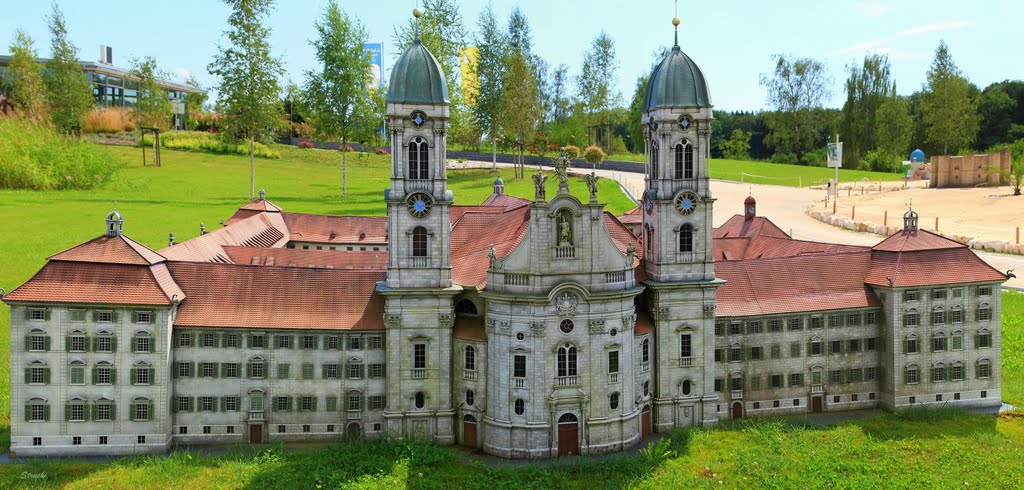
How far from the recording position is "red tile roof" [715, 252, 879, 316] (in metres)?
58.9

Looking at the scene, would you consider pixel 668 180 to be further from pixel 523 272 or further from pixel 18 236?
pixel 18 236

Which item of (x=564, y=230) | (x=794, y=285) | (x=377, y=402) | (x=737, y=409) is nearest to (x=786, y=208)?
(x=794, y=285)

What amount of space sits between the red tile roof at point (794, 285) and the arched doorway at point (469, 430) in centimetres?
1728

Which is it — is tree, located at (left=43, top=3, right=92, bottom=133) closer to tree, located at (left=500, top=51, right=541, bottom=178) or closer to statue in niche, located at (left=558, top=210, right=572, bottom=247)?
tree, located at (left=500, top=51, right=541, bottom=178)

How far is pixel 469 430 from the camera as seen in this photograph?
53.7 m

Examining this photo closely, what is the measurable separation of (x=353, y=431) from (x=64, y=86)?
131 meters

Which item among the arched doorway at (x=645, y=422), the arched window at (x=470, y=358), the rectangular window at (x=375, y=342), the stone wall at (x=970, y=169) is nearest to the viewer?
the arched window at (x=470, y=358)

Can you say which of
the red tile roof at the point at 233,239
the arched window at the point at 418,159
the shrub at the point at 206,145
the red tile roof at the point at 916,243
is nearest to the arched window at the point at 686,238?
the red tile roof at the point at 916,243

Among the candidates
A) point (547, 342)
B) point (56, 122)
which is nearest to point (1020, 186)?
point (547, 342)

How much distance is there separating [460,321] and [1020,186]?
115 metres

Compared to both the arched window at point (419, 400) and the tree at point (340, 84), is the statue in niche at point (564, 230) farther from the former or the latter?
the tree at point (340, 84)

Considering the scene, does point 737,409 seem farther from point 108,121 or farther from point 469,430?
point 108,121

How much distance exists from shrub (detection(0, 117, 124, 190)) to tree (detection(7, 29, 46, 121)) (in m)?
12.2

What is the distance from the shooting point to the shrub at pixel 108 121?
18162 centimetres
